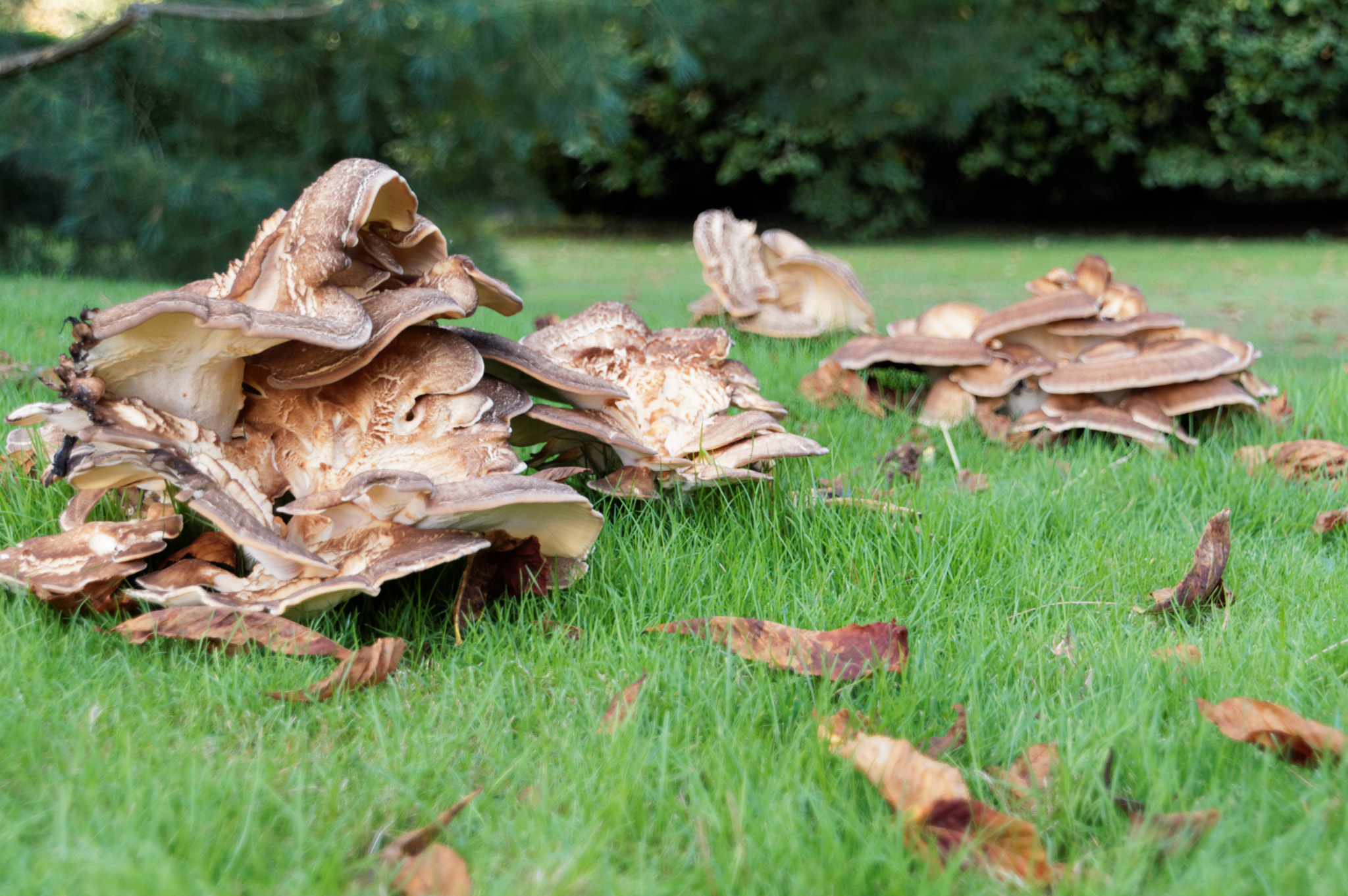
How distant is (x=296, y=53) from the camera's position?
22.3 ft

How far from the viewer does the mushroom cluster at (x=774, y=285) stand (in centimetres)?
463

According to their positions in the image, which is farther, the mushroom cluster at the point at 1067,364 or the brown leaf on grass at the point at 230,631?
the mushroom cluster at the point at 1067,364

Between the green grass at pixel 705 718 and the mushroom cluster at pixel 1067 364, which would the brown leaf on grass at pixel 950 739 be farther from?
the mushroom cluster at pixel 1067 364

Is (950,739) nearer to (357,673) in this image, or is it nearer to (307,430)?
(357,673)

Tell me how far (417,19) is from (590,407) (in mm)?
5230

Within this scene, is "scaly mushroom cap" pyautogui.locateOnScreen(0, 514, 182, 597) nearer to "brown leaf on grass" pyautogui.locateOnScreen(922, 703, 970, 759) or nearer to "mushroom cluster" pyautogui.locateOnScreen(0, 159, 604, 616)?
"mushroom cluster" pyautogui.locateOnScreen(0, 159, 604, 616)

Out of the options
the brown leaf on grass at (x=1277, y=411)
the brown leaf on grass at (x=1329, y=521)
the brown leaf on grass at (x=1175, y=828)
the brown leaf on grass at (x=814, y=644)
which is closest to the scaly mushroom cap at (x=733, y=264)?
the brown leaf on grass at (x=1277, y=411)

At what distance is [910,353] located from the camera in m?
3.74

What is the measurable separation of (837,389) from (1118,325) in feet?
3.54

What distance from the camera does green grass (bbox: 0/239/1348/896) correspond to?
123 centimetres

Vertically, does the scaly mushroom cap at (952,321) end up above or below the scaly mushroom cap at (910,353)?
above

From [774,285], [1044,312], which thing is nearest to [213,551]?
[1044,312]

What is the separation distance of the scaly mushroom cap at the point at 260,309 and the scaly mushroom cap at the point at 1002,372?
2.33 metres

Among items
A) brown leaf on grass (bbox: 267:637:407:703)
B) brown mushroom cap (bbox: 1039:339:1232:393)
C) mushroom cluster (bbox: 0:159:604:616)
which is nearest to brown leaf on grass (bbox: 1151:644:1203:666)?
mushroom cluster (bbox: 0:159:604:616)
